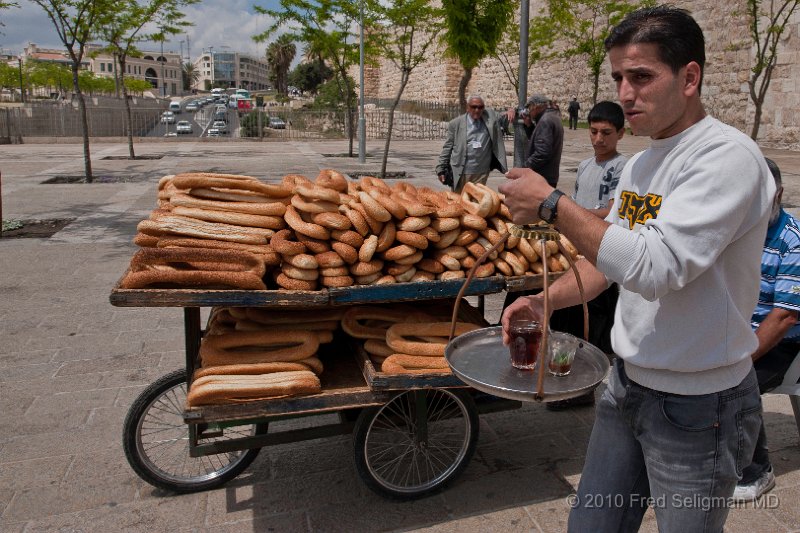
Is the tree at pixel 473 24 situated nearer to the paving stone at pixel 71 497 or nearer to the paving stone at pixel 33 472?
the paving stone at pixel 33 472

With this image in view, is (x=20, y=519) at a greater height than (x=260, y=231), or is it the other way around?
(x=260, y=231)

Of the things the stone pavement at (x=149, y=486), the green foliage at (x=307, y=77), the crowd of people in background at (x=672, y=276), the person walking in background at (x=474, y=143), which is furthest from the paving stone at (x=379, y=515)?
the green foliage at (x=307, y=77)

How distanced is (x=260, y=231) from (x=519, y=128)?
9.28 meters

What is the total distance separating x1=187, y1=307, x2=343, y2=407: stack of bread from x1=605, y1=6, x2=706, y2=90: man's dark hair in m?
2.06

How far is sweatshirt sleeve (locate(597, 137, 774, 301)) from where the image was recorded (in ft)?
5.41

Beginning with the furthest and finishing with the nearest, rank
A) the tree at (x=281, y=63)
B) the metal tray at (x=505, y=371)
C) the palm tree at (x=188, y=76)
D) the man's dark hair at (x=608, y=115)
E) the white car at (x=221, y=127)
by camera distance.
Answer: the palm tree at (x=188, y=76) → the tree at (x=281, y=63) → the white car at (x=221, y=127) → the man's dark hair at (x=608, y=115) → the metal tray at (x=505, y=371)

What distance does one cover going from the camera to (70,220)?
36.0ft

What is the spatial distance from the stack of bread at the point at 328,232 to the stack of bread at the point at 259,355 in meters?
0.29

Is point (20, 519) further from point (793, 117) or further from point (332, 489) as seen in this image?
point (793, 117)

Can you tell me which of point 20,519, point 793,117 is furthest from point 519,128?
point 793,117

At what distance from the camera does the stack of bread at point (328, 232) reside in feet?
A: 10.5

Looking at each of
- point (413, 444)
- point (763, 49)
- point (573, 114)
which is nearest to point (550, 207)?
point (413, 444)

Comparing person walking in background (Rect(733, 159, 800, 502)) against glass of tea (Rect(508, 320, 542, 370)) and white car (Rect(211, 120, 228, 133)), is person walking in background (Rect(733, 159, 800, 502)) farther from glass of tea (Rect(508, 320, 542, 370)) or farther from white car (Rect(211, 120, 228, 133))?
white car (Rect(211, 120, 228, 133))

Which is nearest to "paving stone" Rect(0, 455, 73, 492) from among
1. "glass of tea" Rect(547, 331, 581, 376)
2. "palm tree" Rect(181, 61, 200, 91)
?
"glass of tea" Rect(547, 331, 581, 376)
